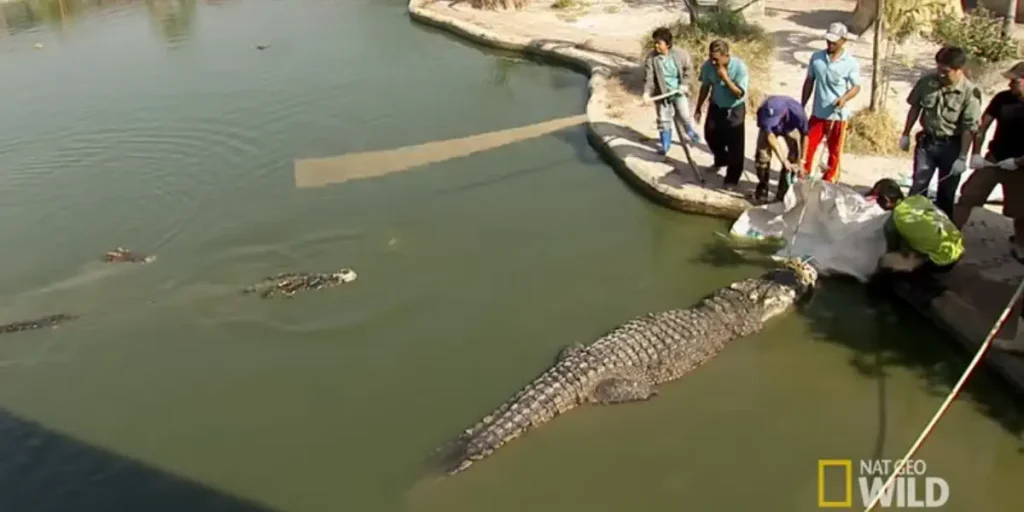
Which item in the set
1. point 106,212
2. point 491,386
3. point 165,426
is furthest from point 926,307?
point 106,212

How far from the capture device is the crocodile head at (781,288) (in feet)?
21.5

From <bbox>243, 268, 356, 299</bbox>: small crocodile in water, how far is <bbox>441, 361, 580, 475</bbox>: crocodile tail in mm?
2453

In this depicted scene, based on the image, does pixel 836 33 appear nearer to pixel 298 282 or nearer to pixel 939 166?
pixel 939 166

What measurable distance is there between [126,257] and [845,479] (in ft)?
22.6

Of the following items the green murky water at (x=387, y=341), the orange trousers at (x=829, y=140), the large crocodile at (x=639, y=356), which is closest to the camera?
the green murky water at (x=387, y=341)

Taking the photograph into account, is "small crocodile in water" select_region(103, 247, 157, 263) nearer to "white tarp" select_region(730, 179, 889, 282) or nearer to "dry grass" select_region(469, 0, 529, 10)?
"white tarp" select_region(730, 179, 889, 282)

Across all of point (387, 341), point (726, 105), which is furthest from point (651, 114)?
point (387, 341)

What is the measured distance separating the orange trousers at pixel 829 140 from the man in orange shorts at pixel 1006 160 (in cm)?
131

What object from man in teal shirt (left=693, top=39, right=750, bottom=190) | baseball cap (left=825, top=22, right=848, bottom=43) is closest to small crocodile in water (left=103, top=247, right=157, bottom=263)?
man in teal shirt (left=693, top=39, right=750, bottom=190)

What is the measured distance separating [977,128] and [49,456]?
7.43m

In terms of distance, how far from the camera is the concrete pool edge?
8.17m

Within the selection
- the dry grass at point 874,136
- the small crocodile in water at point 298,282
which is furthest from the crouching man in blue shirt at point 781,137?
the small crocodile in water at point 298,282

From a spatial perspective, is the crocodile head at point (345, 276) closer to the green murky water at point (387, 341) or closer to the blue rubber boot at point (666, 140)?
the green murky water at point (387, 341)

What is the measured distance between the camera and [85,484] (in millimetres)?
5234
